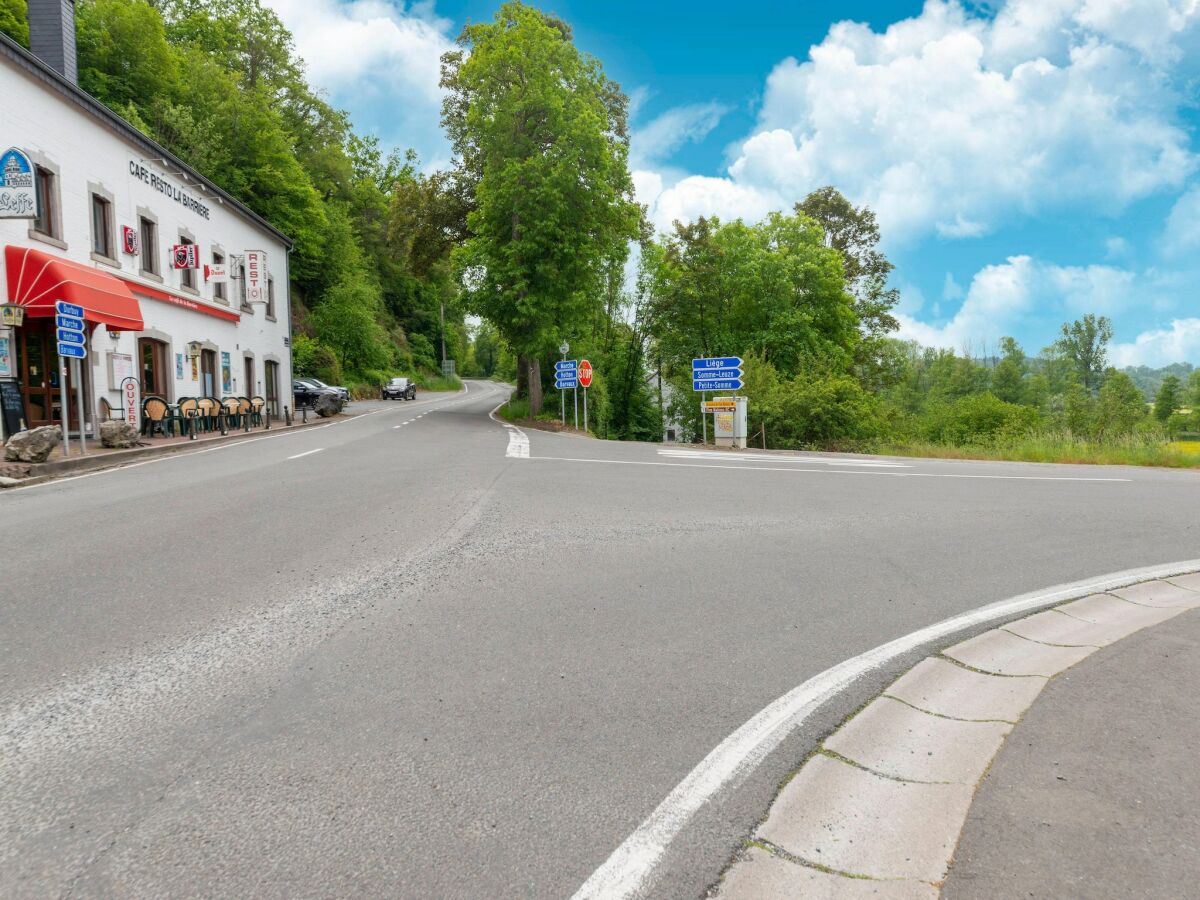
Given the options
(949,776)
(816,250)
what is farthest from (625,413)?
(949,776)

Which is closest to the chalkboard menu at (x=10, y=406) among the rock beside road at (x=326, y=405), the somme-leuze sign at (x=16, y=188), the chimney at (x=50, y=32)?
the somme-leuze sign at (x=16, y=188)

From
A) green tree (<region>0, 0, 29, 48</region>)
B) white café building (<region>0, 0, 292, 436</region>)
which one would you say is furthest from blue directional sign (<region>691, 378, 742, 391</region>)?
green tree (<region>0, 0, 29, 48</region>)

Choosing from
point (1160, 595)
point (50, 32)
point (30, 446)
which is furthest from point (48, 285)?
point (1160, 595)

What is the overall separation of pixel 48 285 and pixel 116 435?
3663 millimetres

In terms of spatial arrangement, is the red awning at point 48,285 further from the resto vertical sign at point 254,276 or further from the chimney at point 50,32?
the resto vertical sign at point 254,276

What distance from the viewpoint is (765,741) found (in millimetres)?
2996

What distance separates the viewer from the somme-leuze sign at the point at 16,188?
44.9ft

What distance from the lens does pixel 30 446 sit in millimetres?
11938

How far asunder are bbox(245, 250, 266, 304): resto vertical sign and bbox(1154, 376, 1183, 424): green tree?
116135 millimetres

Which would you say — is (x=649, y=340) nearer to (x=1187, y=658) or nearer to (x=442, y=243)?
(x=442, y=243)

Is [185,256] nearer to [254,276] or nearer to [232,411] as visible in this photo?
[254,276]

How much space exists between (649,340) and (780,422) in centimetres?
2019

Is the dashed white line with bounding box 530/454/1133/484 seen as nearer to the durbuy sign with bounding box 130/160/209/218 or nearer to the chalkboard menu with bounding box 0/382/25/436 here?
the chalkboard menu with bounding box 0/382/25/436

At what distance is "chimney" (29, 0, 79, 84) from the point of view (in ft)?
69.7
